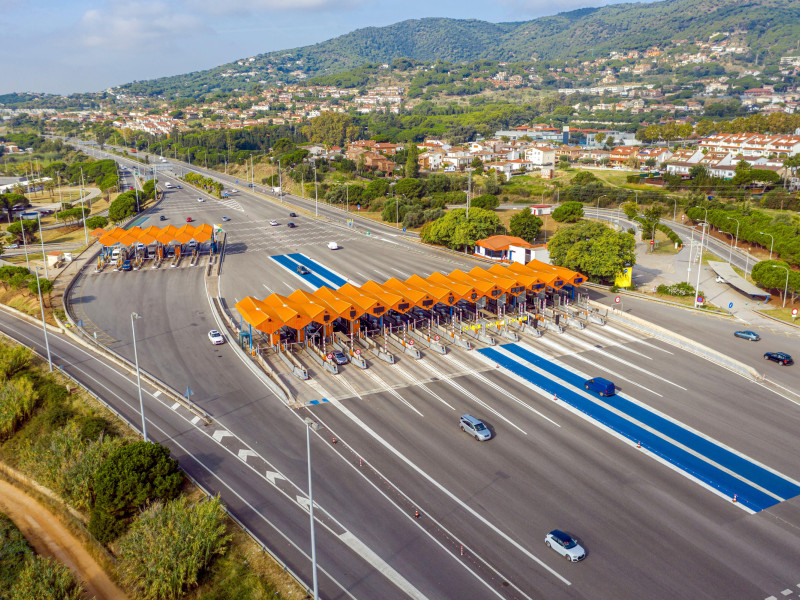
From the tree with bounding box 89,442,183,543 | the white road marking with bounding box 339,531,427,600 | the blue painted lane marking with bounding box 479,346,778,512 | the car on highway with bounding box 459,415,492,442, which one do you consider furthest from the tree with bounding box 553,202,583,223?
the tree with bounding box 89,442,183,543

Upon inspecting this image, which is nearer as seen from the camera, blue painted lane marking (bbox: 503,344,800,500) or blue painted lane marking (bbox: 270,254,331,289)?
blue painted lane marking (bbox: 503,344,800,500)

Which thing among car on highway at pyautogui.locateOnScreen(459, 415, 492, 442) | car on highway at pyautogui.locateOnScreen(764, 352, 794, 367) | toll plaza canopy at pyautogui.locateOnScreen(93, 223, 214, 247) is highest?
toll plaza canopy at pyautogui.locateOnScreen(93, 223, 214, 247)

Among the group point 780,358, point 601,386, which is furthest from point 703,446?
point 780,358

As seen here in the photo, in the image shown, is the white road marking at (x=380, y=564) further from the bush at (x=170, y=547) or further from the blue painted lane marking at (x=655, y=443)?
the blue painted lane marking at (x=655, y=443)

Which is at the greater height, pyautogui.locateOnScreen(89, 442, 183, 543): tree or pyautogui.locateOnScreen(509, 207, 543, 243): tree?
pyautogui.locateOnScreen(509, 207, 543, 243): tree

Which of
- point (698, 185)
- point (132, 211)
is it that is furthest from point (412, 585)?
point (698, 185)

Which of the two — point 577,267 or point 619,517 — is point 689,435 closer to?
point 619,517

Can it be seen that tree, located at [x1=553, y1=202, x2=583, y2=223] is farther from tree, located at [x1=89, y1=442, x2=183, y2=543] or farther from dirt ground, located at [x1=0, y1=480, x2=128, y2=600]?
dirt ground, located at [x1=0, y1=480, x2=128, y2=600]

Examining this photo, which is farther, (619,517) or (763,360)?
(763,360)

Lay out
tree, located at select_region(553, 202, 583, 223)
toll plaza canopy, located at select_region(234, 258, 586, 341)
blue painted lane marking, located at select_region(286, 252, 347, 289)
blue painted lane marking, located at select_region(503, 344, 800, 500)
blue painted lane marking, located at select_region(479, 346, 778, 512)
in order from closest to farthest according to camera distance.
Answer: blue painted lane marking, located at select_region(479, 346, 778, 512) < blue painted lane marking, located at select_region(503, 344, 800, 500) < toll plaza canopy, located at select_region(234, 258, 586, 341) < blue painted lane marking, located at select_region(286, 252, 347, 289) < tree, located at select_region(553, 202, 583, 223)
